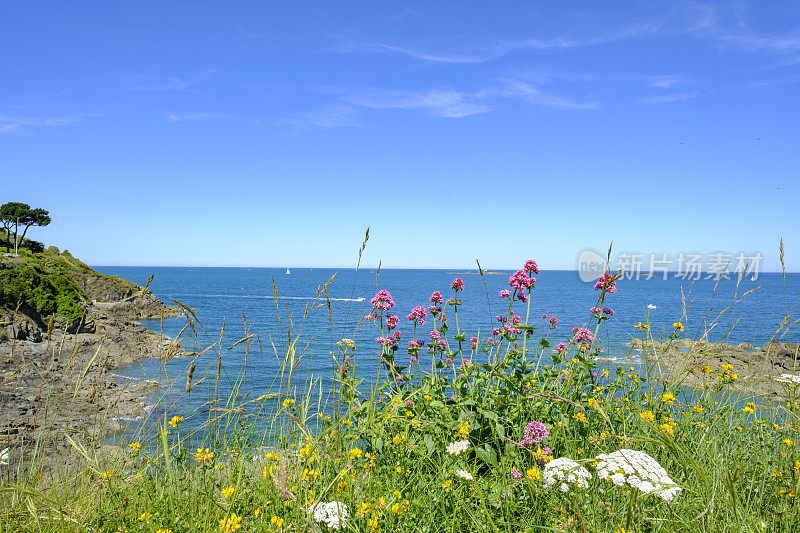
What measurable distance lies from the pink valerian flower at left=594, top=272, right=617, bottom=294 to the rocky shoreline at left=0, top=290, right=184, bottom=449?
287cm

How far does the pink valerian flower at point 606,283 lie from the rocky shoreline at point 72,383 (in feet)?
9.42

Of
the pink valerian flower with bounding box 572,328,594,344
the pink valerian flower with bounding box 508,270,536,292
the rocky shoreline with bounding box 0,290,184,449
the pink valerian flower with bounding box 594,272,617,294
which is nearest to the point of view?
the rocky shoreline with bounding box 0,290,184,449

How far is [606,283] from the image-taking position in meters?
3.24

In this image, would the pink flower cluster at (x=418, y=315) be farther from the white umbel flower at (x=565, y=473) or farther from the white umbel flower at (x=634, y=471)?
the white umbel flower at (x=634, y=471)

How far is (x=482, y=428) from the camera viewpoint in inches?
135

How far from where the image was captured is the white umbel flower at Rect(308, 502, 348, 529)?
1.78 metres

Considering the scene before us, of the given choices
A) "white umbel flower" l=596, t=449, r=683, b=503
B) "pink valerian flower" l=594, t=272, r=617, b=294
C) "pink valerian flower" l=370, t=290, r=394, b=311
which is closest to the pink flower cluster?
"pink valerian flower" l=370, t=290, r=394, b=311

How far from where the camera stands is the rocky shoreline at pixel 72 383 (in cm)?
288

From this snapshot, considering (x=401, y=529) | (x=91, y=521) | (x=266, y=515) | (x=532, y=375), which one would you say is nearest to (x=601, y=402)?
(x=532, y=375)

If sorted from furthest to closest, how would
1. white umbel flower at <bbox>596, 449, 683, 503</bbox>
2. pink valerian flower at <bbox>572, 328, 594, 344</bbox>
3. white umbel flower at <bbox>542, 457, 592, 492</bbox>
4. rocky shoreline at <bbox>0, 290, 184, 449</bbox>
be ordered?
1. pink valerian flower at <bbox>572, 328, 594, 344</bbox>
2. rocky shoreline at <bbox>0, 290, 184, 449</bbox>
3. white umbel flower at <bbox>542, 457, 592, 492</bbox>
4. white umbel flower at <bbox>596, 449, 683, 503</bbox>

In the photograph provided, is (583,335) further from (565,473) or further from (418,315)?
(565,473)

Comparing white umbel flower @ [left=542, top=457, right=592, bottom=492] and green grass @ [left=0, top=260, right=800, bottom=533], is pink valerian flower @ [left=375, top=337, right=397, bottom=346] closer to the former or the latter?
green grass @ [left=0, top=260, right=800, bottom=533]

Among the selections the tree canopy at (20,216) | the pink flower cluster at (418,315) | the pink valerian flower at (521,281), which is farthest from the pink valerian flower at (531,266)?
the tree canopy at (20,216)

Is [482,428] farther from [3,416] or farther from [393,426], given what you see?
[3,416]
